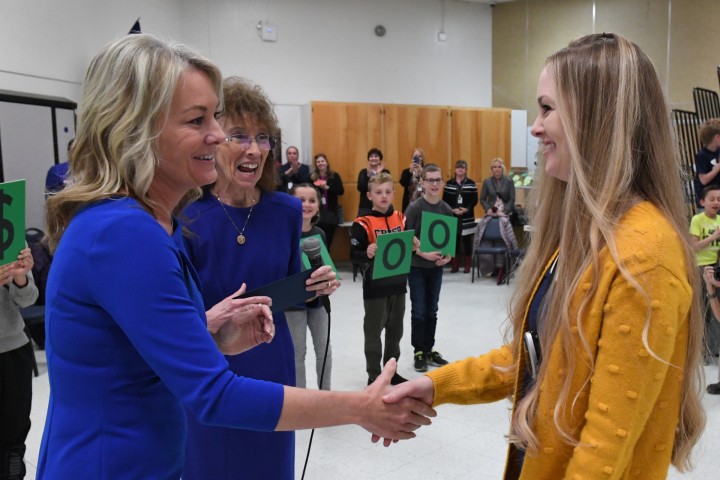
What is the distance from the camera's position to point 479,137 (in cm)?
1073

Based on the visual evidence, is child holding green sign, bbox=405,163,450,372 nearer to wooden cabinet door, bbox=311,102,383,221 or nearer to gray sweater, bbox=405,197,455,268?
gray sweater, bbox=405,197,455,268

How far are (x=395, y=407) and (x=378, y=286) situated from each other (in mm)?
2826

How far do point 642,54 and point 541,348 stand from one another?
62cm

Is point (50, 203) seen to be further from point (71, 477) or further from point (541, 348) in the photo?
point (541, 348)

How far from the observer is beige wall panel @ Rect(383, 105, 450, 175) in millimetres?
10055

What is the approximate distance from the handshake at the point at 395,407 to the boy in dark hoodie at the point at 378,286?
2.65m

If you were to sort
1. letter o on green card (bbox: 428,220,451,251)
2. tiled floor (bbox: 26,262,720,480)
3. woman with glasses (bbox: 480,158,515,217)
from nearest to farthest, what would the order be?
tiled floor (bbox: 26,262,720,480), letter o on green card (bbox: 428,220,451,251), woman with glasses (bbox: 480,158,515,217)

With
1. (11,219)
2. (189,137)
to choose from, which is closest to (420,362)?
(11,219)

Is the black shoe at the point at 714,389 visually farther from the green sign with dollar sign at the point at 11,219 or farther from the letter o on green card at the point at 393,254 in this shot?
the green sign with dollar sign at the point at 11,219

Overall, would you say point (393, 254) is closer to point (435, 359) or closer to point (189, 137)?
point (435, 359)

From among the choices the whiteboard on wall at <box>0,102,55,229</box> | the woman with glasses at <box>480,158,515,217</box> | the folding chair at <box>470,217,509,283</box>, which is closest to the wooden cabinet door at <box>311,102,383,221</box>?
the woman with glasses at <box>480,158,515,217</box>

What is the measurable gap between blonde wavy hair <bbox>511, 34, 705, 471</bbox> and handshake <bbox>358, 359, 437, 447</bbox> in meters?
0.29

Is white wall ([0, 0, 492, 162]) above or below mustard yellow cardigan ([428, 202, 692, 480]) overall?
above

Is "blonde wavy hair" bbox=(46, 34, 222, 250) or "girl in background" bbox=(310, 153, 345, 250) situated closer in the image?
"blonde wavy hair" bbox=(46, 34, 222, 250)
